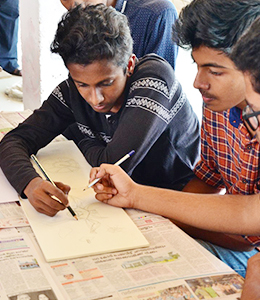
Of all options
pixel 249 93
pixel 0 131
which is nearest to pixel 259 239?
pixel 249 93

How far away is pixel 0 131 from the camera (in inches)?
84.2

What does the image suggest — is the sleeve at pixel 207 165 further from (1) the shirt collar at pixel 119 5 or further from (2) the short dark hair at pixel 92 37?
(1) the shirt collar at pixel 119 5

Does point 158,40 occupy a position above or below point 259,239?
above

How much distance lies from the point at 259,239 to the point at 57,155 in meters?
0.83

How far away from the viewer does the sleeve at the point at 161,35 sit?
257cm

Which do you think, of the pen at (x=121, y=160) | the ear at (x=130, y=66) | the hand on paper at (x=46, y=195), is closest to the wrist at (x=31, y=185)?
the hand on paper at (x=46, y=195)

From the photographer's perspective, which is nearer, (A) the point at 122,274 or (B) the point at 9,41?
(A) the point at 122,274

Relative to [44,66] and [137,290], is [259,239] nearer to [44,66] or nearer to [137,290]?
[137,290]

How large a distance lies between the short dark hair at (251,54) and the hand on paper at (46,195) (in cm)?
66

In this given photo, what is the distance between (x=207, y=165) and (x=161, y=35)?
38.4 inches

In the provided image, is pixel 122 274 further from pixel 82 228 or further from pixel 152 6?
pixel 152 6

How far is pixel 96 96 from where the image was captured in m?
1.77

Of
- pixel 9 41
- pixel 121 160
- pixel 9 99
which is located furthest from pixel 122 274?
pixel 9 41

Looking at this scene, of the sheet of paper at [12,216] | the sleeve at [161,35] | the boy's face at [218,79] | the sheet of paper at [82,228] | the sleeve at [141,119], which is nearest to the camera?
the sheet of paper at [82,228]
